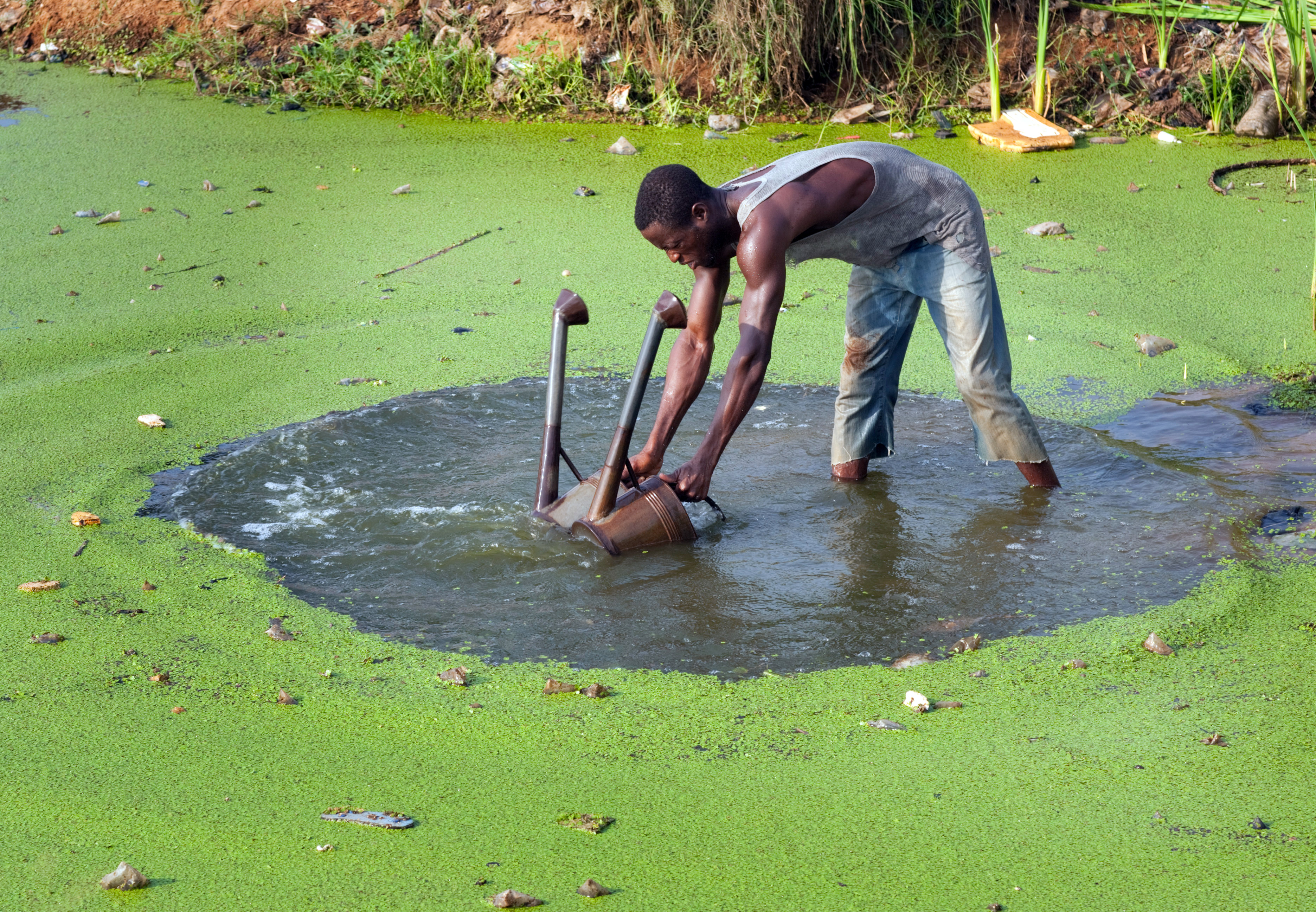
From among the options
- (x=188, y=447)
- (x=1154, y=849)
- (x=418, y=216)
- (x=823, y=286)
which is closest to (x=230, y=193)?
(x=418, y=216)

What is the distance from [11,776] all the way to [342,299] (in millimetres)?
2820

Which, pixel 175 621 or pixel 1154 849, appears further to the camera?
pixel 175 621

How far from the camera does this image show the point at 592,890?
181 centimetres

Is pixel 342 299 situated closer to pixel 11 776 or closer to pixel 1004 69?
pixel 11 776

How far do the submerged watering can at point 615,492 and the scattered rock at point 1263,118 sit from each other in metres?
4.48

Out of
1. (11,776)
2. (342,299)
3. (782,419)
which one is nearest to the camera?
(11,776)

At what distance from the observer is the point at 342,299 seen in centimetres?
467

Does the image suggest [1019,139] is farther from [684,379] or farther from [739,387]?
[739,387]

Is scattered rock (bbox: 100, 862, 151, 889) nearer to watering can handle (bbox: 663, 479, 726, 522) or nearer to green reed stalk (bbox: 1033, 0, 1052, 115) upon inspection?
watering can handle (bbox: 663, 479, 726, 522)

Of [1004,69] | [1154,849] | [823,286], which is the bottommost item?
[1154,849]

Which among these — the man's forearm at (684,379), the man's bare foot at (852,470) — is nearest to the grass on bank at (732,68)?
the man's bare foot at (852,470)

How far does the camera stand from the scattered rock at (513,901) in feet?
5.86

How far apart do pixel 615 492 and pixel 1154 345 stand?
2.31 m

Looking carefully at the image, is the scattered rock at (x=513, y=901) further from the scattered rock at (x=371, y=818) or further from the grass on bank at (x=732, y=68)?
the grass on bank at (x=732, y=68)
